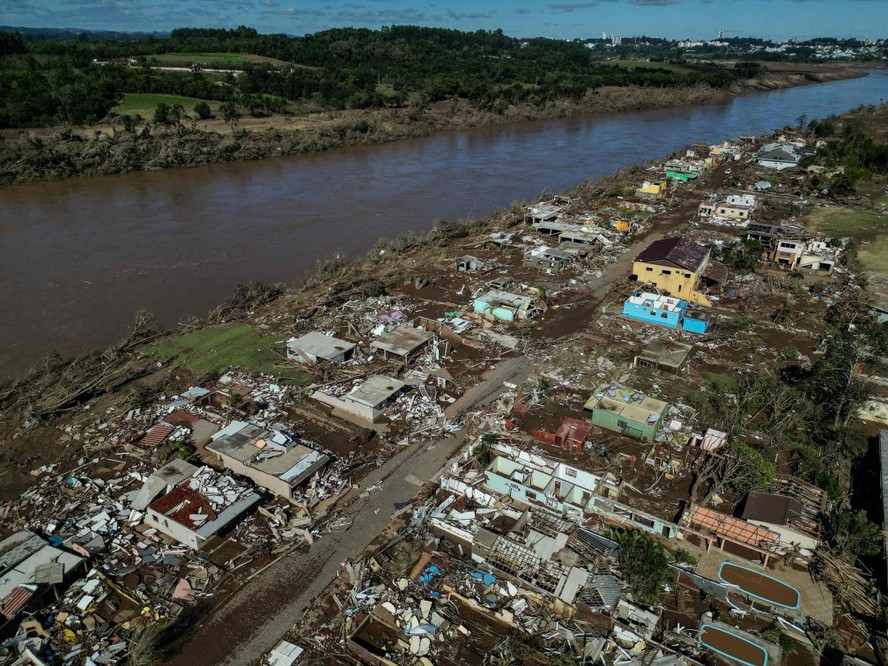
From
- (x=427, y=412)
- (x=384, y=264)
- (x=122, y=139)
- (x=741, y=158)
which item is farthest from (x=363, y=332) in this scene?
(x=741, y=158)

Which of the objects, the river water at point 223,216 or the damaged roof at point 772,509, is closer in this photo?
the damaged roof at point 772,509

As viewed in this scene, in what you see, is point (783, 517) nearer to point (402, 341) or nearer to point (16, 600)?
point (402, 341)

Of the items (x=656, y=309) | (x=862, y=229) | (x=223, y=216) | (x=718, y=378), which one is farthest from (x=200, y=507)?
(x=862, y=229)

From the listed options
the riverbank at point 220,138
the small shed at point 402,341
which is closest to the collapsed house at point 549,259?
the small shed at point 402,341

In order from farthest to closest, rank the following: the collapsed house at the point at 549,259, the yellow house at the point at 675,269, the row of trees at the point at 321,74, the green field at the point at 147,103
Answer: the green field at the point at 147,103, the row of trees at the point at 321,74, the collapsed house at the point at 549,259, the yellow house at the point at 675,269

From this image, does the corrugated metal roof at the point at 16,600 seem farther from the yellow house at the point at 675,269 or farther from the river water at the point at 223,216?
the yellow house at the point at 675,269

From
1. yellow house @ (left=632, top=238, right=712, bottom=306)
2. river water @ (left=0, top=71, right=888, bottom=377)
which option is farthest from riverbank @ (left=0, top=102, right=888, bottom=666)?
river water @ (left=0, top=71, right=888, bottom=377)
